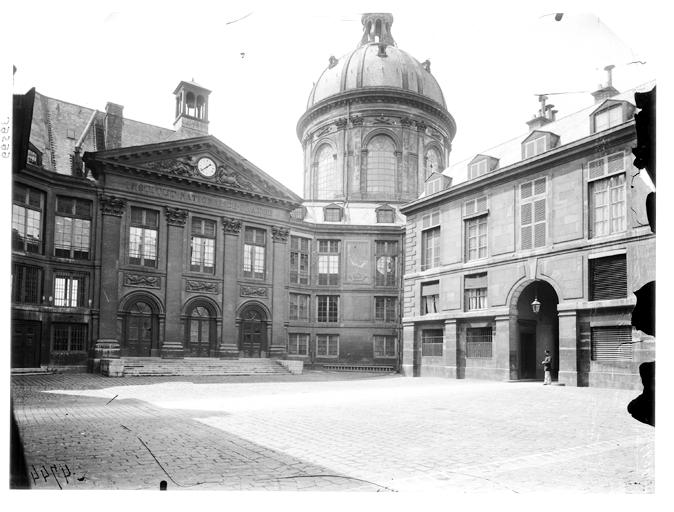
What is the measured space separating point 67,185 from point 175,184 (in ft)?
39.8

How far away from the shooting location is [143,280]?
71.2ft

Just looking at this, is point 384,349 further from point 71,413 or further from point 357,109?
point 71,413

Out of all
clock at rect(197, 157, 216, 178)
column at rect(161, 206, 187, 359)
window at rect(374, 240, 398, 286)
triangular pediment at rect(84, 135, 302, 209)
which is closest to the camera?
triangular pediment at rect(84, 135, 302, 209)

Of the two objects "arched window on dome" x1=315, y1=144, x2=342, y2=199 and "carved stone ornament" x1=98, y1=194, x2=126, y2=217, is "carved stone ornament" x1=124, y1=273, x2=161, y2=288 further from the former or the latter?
"arched window on dome" x1=315, y1=144, x2=342, y2=199

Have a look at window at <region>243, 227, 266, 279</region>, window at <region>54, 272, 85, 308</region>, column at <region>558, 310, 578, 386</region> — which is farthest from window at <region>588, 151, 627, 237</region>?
window at <region>243, 227, 266, 279</region>

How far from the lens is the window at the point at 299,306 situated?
3519 centimetres

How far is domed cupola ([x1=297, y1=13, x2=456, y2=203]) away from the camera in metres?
36.2

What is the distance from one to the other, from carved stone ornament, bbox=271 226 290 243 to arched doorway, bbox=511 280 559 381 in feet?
41.4

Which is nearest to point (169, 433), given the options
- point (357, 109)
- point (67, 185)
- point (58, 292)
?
point (58, 292)

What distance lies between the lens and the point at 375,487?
645 centimetres

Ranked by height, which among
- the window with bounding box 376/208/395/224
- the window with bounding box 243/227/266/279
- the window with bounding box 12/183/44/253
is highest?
the window with bounding box 376/208/395/224

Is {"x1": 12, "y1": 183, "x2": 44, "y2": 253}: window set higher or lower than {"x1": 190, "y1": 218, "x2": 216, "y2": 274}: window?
lower

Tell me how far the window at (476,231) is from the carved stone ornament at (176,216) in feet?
41.5

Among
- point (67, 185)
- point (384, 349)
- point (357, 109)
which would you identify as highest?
point (357, 109)
